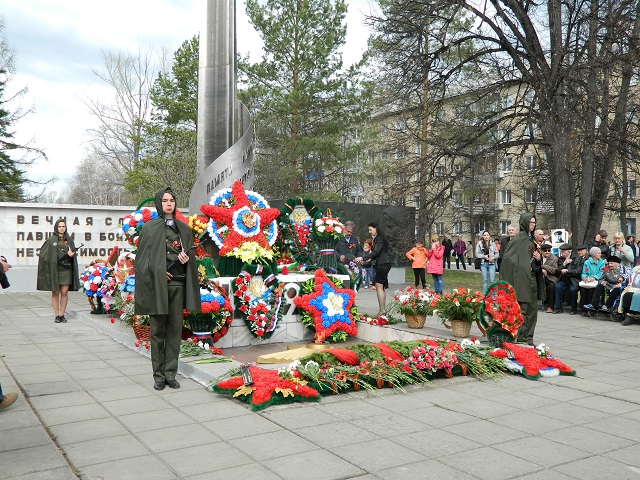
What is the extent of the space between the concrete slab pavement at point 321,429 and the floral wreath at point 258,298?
1.93 meters

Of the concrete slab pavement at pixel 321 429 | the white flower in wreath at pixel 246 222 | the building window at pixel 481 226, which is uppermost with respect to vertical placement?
the building window at pixel 481 226

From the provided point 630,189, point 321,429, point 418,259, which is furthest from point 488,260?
point 630,189

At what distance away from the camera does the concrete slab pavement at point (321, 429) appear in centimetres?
400

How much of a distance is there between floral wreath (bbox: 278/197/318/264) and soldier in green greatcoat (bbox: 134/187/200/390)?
4.05 m

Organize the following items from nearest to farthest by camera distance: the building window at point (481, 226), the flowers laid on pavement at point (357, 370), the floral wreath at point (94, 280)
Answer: the flowers laid on pavement at point (357, 370) → the floral wreath at point (94, 280) → the building window at point (481, 226)

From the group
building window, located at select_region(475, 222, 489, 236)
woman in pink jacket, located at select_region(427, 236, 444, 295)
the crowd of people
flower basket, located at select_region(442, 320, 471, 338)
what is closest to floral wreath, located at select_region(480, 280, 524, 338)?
the crowd of people

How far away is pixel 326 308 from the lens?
9.47m

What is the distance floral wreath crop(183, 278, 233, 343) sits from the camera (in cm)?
793

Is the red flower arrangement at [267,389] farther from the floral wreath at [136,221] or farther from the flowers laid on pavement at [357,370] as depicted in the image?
the floral wreath at [136,221]

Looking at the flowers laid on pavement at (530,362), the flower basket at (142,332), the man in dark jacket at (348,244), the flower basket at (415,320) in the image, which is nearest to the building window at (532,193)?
the man in dark jacket at (348,244)

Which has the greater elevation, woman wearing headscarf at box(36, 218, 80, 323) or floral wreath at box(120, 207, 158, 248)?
floral wreath at box(120, 207, 158, 248)

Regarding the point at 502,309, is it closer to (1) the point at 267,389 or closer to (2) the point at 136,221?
(1) the point at 267,389

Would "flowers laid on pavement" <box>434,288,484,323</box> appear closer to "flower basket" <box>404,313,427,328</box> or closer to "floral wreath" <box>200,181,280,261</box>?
"flower basket" <box>404,313,427,328</box>

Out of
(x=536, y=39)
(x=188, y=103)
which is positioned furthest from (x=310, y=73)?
(x=536, y=39)
